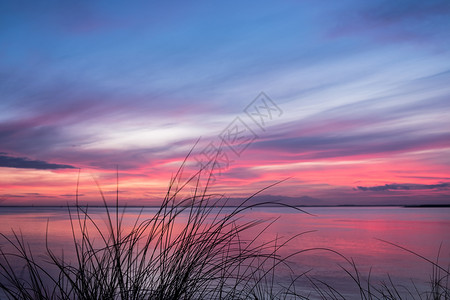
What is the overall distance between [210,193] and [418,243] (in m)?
10.4

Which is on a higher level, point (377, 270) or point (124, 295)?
point (124, 295)

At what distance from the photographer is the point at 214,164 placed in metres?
2.56

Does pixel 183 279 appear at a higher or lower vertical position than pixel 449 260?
higher

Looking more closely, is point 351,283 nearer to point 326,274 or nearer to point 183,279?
point 326,274

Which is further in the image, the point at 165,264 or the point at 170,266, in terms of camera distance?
the point at 170,266

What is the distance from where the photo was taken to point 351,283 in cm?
587

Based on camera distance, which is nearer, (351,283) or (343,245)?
(351,283)

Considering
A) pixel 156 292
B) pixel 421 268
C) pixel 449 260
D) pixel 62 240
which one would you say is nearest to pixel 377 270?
pixel 421 268

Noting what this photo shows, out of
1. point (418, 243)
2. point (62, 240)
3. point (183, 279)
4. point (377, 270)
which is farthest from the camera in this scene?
point (418, 243)

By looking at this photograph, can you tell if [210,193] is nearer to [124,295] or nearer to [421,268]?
[124,295]

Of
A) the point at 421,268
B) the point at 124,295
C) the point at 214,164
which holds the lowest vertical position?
the point at 421,268

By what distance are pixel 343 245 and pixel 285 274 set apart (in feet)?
15.5

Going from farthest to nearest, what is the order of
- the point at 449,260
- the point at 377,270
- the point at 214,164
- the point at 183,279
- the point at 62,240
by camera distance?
the point at 62,240, the point at 449,260, the point at 377,270, the point at 214,164, the point at 183,279

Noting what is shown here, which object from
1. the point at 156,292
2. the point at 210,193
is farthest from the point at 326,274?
the point at 156,292
